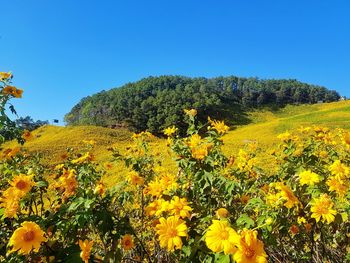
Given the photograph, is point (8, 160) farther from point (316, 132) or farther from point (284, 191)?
point (316, 132)

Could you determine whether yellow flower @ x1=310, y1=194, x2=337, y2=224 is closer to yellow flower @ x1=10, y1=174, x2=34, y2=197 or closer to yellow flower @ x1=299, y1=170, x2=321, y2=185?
yellow flower @ x1=299, y1=170, x2=321, y2=185

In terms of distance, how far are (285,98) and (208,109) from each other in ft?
118

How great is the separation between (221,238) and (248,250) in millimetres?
182

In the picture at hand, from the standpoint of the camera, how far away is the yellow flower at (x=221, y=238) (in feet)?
7.11

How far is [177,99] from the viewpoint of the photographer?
77.2 m

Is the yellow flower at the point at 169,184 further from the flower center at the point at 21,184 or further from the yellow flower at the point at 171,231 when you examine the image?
the flower center at the point at 21,184

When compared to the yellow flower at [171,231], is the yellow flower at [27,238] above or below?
above

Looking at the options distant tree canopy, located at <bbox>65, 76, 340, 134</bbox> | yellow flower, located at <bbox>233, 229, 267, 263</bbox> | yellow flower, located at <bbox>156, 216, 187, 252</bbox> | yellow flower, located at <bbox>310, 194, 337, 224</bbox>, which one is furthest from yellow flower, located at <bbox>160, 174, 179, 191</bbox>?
distant tree canopy, located at <bbox>65, 76, 340, 134</bbox>

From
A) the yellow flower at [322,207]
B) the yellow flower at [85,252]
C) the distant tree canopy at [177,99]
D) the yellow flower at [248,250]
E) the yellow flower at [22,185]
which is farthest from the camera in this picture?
the distant tree canopy at [177,99]

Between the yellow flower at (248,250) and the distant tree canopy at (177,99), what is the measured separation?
52710mm

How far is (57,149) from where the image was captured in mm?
31297

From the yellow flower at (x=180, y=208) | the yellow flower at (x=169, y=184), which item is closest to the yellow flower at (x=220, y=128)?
the yellow flower at (x=169, y=184)

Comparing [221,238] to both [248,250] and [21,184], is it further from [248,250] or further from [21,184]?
[21,184]

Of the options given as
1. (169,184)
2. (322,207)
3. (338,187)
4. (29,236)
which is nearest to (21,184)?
(29,236)
